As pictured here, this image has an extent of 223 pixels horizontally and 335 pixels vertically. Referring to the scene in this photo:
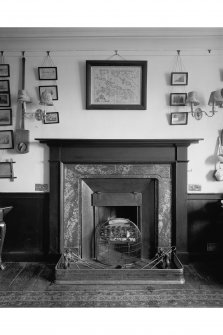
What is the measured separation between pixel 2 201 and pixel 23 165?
544 mm

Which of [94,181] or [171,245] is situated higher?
[94,181]

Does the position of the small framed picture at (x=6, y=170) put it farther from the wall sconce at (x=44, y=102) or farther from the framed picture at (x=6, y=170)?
the wall sconce at (x=44, y=102)

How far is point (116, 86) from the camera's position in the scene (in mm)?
3268

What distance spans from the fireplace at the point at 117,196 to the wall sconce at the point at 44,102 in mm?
397

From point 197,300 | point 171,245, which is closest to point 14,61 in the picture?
point 171,245

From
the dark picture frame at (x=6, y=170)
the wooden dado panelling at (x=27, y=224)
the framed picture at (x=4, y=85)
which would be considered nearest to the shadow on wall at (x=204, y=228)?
the wooden dado panelling at (x=27, y=224)

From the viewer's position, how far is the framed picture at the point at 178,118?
3.26 metres

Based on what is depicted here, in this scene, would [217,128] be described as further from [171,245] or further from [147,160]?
[171,245]

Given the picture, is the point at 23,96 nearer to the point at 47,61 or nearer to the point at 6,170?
the point at 47,61

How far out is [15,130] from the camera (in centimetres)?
329

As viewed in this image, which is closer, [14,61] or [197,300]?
[197,300]

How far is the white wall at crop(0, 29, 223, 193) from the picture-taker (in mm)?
3248

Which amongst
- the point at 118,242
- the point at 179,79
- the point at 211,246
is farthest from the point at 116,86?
the point at 211,246

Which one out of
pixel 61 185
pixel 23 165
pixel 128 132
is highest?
pixel 128 132
